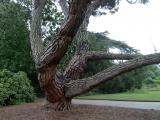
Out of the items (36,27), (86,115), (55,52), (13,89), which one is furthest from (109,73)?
(13,89)

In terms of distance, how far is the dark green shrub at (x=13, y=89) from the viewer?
46.8 feet

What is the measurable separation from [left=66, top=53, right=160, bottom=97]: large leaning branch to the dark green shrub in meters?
4.89

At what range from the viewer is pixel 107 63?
22.0m

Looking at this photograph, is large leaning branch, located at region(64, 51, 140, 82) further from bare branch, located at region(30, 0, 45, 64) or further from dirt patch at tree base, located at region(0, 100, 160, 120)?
bare branch, located at region(30, 0, 45, 64)

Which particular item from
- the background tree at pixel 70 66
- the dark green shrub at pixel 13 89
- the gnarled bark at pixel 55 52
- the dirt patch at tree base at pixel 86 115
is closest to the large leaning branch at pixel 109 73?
the background tree at pixel 70 66

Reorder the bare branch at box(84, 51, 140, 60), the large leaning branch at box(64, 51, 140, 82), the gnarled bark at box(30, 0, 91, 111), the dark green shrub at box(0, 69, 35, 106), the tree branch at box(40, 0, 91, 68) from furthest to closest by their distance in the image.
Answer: the dark green shrub at box(0, 69, 35, 106) < the bare branch at box(84, 51, 140, 60) < the large leaning branch at box(64, 51, 140, 82) < the gnarled bark at box(30, 0, 91, 111) < the tree branch at box(40, 0, 91, 68)

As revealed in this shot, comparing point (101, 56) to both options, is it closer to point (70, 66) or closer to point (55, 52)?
point (70, 66)

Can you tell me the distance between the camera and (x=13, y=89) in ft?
49.1

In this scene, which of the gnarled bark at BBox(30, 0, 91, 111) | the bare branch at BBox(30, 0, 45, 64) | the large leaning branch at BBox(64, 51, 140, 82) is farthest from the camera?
the large leaning branch at BBox(64, 51, 140, 82)

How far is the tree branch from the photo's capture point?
723 centimetres

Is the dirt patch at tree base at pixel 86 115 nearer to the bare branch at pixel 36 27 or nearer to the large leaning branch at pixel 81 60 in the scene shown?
the large leaning branch at pixel 81 60

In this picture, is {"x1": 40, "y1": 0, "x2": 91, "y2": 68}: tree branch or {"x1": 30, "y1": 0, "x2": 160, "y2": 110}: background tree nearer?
{"x1": 40, "y1": 0, "x2": 91, "y2": 68}: tree branch

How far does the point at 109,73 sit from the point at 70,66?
2021 millimetres

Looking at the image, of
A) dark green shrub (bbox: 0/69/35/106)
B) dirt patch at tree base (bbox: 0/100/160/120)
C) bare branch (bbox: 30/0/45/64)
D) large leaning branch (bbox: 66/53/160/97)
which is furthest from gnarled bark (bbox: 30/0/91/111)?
dark green shrub (bbox: 0/69/35/106)
